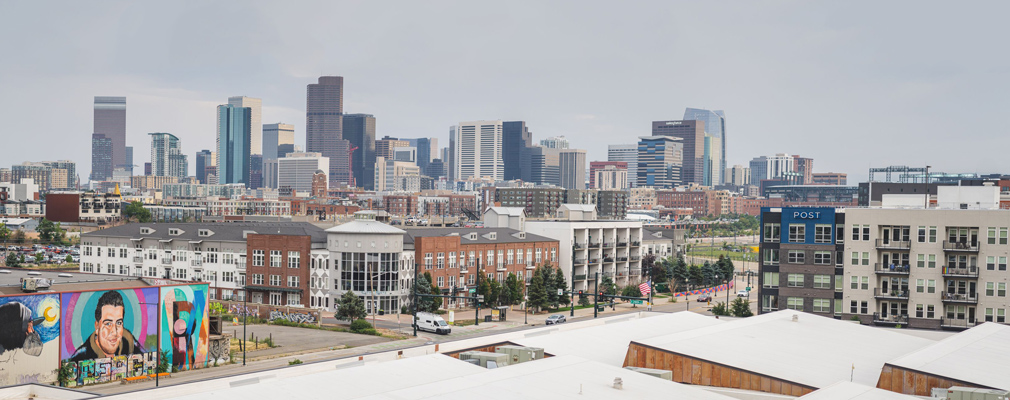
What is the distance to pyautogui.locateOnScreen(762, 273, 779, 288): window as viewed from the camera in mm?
81688

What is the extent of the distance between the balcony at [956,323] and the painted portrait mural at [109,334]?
6316cm

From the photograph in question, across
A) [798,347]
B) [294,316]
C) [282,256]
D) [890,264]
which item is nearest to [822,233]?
[890,264]

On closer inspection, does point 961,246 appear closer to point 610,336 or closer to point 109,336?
point 610,336

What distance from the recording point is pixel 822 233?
3142 inches

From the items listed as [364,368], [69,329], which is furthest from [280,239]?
[364,368]

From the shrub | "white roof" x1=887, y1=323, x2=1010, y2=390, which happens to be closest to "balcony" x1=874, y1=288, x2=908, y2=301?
"white roof" x1=887, y1=323, x2=1010, y2=390

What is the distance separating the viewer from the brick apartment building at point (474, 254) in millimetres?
106500

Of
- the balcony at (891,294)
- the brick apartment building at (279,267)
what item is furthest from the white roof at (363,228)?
the balcony at (891,294)

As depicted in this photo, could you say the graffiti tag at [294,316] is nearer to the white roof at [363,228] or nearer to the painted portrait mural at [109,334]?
the white roof at [363,228]

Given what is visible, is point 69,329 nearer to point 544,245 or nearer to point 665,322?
point 665,322

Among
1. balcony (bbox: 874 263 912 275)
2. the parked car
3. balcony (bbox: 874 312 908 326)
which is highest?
balcony (bbox: 874 263 912 275)

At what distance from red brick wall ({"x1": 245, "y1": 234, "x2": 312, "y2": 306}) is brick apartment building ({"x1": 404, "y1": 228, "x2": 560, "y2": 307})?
40.5 ft

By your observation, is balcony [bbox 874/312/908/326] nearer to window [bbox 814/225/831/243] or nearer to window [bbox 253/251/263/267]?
window [bbox 814/225/831/243]

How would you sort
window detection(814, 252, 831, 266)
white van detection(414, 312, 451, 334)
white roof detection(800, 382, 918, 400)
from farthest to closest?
white van detection(414, 312, 451, 334)
window detection(814, 252, 831, 266)
white roof detection(800, 382, 918, 400)
